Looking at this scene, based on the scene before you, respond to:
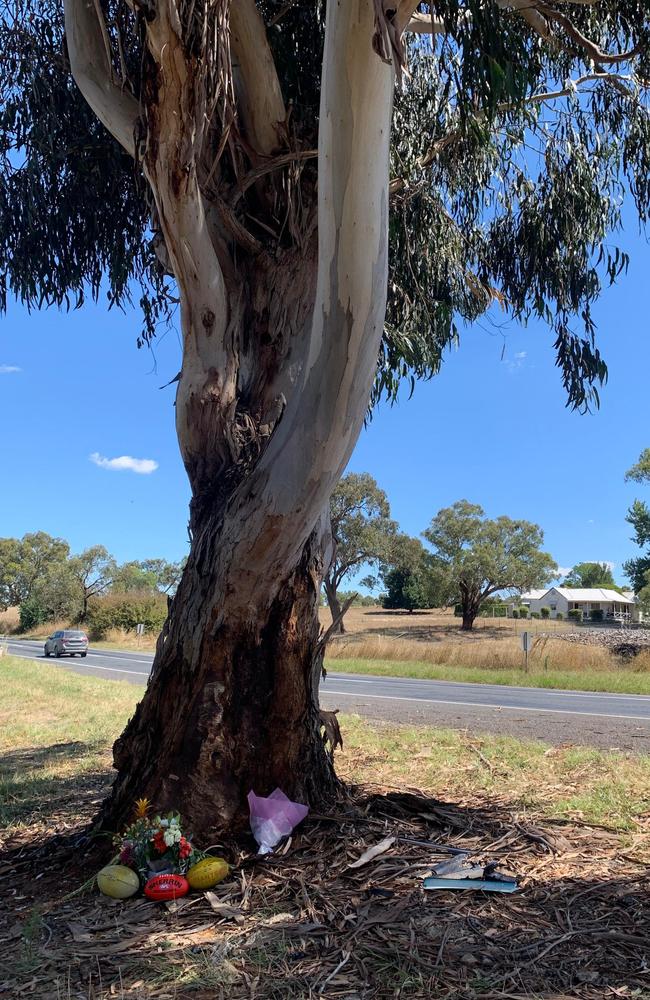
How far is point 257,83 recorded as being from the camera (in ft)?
17.4

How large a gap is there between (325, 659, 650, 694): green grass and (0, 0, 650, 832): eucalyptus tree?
11.5m

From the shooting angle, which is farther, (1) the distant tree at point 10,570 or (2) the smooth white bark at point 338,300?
(1) the distant tree at point 10,570

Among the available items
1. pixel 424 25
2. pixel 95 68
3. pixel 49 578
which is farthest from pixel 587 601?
pixel 95 68

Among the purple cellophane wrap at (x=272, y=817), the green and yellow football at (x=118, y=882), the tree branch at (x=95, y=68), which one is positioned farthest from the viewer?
the tree branch at (x=95, y=68)

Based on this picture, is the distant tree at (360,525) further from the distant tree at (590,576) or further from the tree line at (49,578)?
the distant tree at (590,576)

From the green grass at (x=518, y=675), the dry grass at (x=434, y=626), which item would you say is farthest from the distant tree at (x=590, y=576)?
the green grass at (x=518, y=675)

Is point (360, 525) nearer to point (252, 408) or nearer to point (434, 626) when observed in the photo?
point (434, 626)

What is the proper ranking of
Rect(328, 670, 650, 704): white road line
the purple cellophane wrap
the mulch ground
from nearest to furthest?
the mulch ground < the purple cellophane wrap < Rect(328, 670, 650, 704): white road line

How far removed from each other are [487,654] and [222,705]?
68.3ft

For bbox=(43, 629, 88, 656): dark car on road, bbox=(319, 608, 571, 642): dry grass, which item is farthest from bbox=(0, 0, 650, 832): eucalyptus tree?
bbox=(319, 608, 571, 642): dry grass

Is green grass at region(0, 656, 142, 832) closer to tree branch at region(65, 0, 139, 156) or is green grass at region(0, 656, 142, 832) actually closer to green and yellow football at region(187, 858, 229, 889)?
green and yellow football at region(187, 858, 229, 889)

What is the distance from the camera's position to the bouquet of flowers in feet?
12.8

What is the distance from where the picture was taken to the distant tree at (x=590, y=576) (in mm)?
98562

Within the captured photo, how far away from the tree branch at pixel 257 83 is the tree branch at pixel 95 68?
0.75 m
